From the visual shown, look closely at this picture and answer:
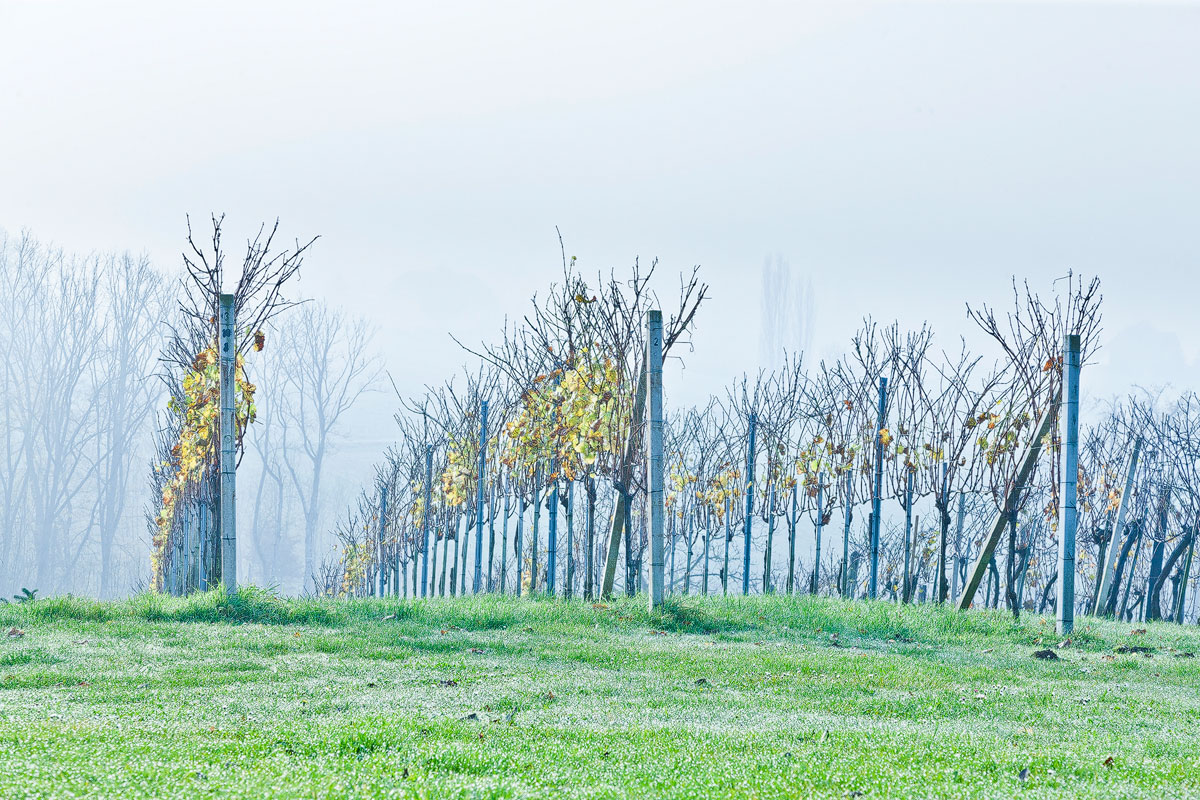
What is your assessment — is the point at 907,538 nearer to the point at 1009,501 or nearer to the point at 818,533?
the point at 818,533

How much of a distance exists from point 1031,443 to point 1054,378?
0.74m

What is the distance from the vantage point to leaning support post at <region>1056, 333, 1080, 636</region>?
30.0 feet

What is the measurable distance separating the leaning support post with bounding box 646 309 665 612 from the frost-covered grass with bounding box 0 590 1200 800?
1.26 ft

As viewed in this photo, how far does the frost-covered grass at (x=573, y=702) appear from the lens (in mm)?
3629

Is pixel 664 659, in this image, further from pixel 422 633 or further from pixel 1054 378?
pixel 1054 378

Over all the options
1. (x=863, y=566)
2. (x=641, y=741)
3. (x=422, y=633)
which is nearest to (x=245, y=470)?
(x=863, y=566)

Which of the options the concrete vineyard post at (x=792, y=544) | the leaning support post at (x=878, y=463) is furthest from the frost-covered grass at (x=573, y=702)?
the concrete vineyard post at (x=792, y=544)

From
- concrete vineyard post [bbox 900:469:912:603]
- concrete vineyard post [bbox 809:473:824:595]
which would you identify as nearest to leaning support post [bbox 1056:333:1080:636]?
concrete vineyard post [bbox 900:469:912:603]

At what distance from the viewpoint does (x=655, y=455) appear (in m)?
9.51

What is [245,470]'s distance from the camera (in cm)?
6206

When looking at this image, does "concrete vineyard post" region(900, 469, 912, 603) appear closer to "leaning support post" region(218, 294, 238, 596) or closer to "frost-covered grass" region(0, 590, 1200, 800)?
"frost-covered grass" region(0, 590, 1200, 800)

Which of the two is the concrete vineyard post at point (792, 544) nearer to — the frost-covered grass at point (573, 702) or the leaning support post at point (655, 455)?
the frost-covered grass at point (573, 702)

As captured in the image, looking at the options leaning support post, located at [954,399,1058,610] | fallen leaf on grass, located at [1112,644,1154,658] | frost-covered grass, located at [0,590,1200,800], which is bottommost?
fallen leaf on grass, located at [1112,644,1154,658]

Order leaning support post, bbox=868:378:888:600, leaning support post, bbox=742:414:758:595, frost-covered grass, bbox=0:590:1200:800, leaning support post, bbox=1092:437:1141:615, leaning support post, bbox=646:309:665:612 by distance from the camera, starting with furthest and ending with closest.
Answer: leaning support post, bbox=742:414:758:595 → leaning support post, bbox=1092:437:1141:615 → leaning support post, bbox=868:378:888:600 → leaning support post, bbox=646:309:665:612 → frost-covered grass, bbox=0:590:1200:800
